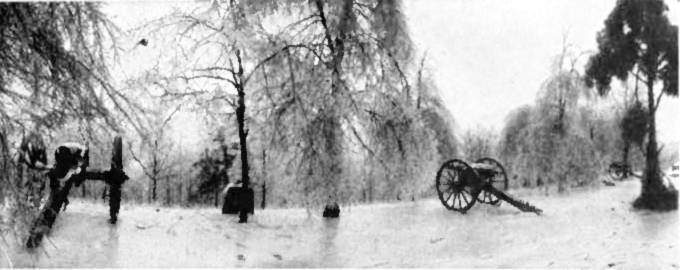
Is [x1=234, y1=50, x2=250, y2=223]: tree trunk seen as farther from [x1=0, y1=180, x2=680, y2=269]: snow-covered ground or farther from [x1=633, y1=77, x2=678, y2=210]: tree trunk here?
[x1=633, y1=77, x2=678, y2=210]: tree trunk

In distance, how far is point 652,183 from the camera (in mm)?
8211

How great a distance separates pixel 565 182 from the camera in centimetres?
1267

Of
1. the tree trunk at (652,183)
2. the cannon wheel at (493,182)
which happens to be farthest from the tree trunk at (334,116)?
the tree trunk at (652,183)

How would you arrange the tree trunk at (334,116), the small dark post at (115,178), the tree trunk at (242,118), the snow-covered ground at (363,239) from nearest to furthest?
1. the small dark post at (115,178)
2. the snow-covered ground at (363,239)
3. the tree trunk at (334,116)
4. the tree trunk at (242,118)

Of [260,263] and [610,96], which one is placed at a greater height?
[610,96]

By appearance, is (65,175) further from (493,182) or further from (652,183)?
(493,182)

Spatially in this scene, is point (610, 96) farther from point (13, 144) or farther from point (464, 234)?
point (13, 144)

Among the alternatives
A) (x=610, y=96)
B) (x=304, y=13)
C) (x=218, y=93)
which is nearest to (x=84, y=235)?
(x=218, y=93)

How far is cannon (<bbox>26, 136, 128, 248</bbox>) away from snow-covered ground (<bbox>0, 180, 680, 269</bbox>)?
0.39m

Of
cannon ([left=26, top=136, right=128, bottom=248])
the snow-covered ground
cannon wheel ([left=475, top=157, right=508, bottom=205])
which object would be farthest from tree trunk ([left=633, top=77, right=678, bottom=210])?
cannon ([left=26, top=136, right=128, bottom=248])

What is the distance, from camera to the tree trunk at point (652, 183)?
757cm

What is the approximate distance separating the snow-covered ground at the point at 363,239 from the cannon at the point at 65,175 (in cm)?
39

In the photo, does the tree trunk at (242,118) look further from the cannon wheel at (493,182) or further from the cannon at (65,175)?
the cannon wheel at (493,182)

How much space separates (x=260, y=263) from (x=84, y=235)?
2.10 meters
